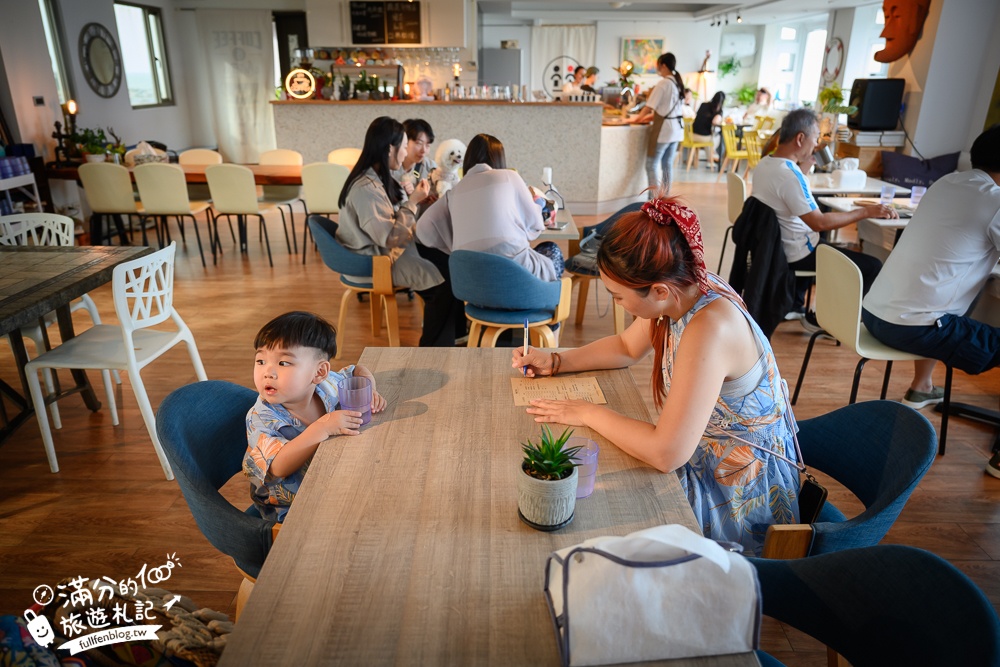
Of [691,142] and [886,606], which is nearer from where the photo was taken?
[886,606]

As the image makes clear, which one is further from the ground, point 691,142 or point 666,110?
point 666,110

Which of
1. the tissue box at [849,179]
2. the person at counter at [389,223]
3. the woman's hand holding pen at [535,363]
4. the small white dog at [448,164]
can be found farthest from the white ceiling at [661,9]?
the woman's hand holding pen at [535,363]

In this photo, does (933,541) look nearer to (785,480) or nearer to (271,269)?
(785,480)

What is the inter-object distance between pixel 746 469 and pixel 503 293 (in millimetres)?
1499

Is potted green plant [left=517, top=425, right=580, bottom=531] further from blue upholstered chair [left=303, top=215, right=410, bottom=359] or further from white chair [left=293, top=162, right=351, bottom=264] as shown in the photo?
white chair [left=293, top=162, right=351, bottom=264]

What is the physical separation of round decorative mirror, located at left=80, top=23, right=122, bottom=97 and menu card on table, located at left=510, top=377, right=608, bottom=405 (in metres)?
7.70

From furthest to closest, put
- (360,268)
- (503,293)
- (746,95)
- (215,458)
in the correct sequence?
1. (746,95)
2. (360,268)
3. (503,293)
4. (215,458)

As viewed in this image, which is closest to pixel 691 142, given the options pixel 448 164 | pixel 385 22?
pixel 385 22

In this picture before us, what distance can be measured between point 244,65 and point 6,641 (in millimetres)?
9851

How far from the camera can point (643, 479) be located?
129 centimetres

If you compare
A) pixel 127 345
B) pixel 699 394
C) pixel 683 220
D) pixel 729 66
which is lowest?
pixel 127 345

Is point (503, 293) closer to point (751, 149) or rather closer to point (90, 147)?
point (90, 147)

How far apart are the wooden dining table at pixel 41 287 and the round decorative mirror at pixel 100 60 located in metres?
5.36

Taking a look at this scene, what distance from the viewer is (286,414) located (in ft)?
4.93
